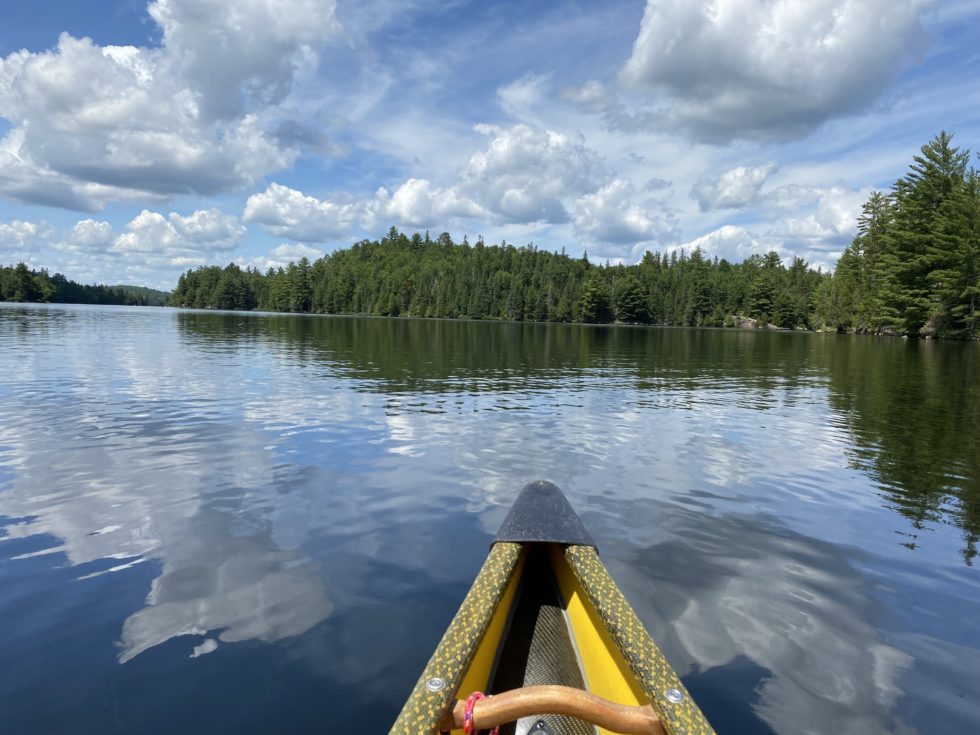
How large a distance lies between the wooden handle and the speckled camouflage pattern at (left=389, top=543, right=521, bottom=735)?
17 cm

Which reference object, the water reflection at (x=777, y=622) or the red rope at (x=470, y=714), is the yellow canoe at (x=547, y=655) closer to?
the red rope at (x=470, y=714)

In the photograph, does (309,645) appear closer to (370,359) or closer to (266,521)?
(266,521)

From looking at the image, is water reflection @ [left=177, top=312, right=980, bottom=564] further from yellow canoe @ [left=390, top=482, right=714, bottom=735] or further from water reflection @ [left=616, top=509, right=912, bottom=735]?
yellow canoe @ [left=390, top=482, right=714, bottom=735]

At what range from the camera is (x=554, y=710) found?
3775 mm

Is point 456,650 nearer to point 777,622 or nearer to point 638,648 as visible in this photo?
point 638,648

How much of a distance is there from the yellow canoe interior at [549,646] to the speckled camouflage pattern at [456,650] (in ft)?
0.65

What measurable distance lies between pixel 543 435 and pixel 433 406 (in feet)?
20.8

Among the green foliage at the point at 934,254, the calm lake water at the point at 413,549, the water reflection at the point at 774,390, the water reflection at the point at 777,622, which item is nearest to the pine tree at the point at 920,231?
the green foliage at the point at 934,254

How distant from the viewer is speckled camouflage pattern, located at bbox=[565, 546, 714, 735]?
12.3ft

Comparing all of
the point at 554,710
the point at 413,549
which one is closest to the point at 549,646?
the point at 554,710

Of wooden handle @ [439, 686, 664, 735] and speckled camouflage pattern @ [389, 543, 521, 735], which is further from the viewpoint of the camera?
wooden handle @ [439, 686, 664, 735]

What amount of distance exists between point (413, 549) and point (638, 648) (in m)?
5.85

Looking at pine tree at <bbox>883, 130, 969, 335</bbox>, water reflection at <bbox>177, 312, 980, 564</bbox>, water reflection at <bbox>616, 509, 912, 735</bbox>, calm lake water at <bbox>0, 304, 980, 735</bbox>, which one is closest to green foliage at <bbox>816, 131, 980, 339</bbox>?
pine tree at <bbox>883, 130, 969, 335</bbox>

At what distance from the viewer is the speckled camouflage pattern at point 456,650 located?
3.64 metres
